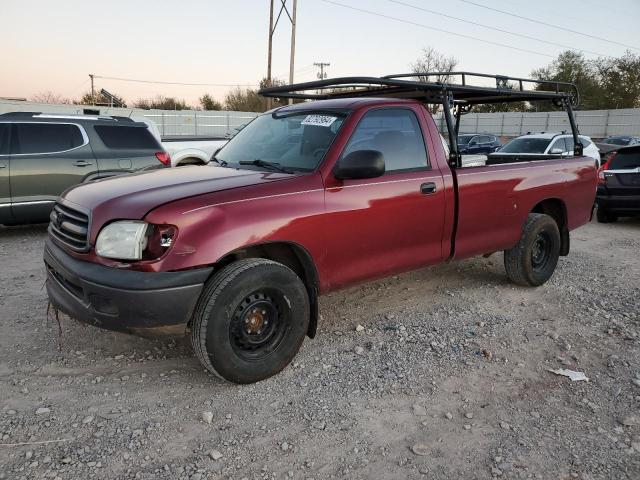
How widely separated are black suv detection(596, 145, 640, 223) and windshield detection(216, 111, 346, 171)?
7.43m

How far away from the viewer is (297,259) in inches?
139

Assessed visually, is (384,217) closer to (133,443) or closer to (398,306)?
(398,306)

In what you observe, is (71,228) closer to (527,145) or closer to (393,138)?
(393,138)

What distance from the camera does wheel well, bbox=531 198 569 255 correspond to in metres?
5.38

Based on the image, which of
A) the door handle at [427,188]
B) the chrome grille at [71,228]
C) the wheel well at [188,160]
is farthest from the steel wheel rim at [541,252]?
the wheel well at [188,160]

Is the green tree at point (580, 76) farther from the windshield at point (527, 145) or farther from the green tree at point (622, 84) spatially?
the windshield at point (527, 145)

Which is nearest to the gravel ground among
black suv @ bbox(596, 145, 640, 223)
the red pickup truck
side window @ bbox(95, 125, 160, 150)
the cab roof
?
the red pickup truck

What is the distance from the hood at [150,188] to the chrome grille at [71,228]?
7cm

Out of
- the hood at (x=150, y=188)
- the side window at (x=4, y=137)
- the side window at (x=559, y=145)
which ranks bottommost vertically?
the hood at (x=150, y=188)

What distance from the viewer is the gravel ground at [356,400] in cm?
250

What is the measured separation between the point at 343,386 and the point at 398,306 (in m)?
1.60

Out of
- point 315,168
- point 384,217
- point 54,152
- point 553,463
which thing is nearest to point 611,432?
point 553,463

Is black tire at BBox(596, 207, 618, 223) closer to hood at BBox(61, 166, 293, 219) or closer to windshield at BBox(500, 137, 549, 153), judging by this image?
windshield at BBox(500, 137, 549, 153)

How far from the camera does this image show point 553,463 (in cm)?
250
